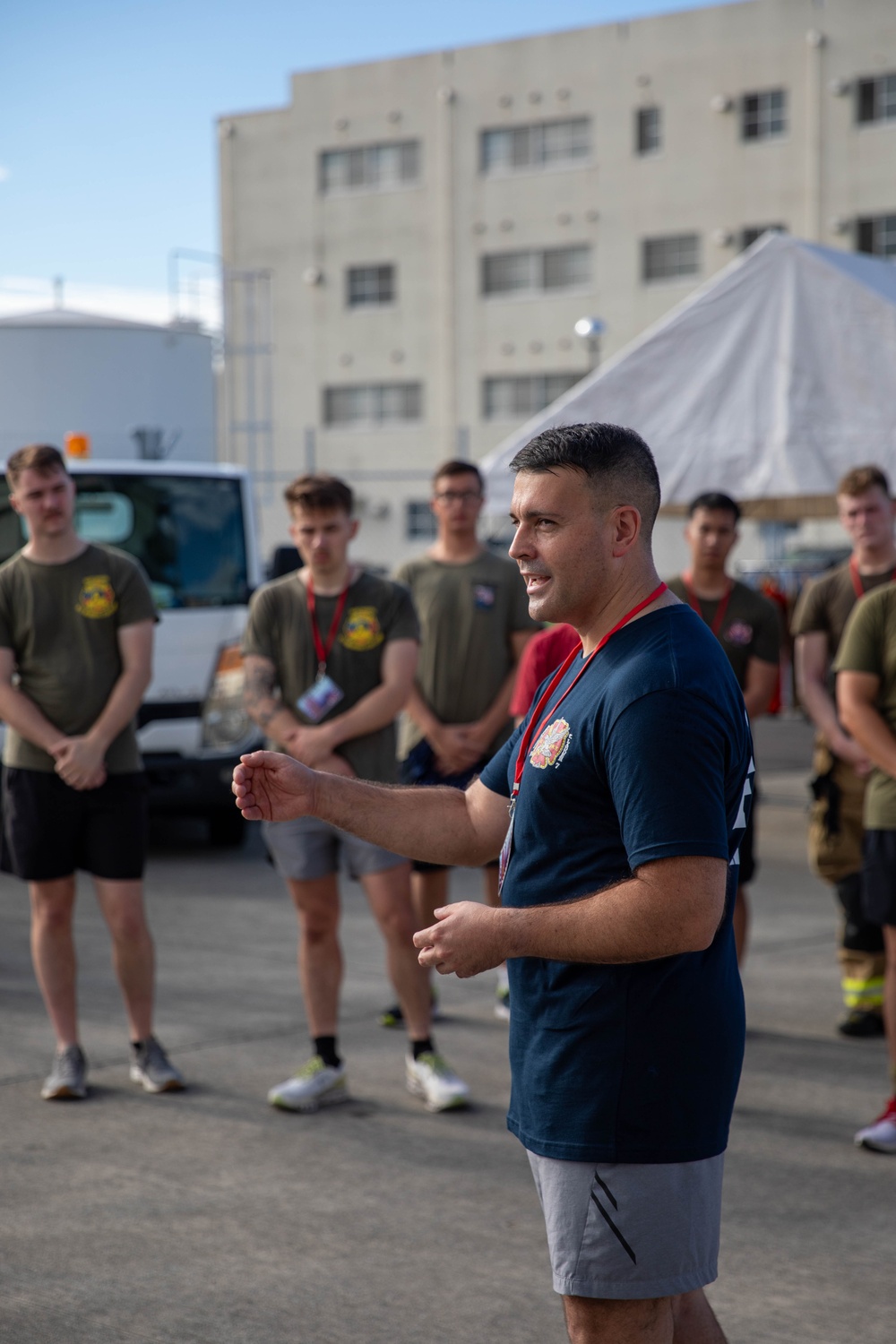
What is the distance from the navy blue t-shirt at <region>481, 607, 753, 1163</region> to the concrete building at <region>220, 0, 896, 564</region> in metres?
31.2

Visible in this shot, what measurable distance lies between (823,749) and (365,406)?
34.6 metres

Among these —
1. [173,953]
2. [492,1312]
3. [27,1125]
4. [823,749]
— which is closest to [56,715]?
[27,1125]

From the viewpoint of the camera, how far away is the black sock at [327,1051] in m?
5.27

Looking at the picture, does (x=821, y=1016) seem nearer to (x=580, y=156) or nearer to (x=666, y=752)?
(x=666, y=752)

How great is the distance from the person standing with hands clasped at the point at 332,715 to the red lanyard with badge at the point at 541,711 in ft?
8.79

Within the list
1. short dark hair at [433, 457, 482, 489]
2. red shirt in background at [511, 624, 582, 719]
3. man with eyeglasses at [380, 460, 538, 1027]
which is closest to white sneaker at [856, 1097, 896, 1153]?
red shirt in background at [511, 624, 582, 719]

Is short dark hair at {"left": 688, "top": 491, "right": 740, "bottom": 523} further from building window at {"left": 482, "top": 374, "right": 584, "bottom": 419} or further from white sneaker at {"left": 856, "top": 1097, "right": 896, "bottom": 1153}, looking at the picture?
building window at {"left": 482, "top": 374, "right": 584, "bottom": 419}

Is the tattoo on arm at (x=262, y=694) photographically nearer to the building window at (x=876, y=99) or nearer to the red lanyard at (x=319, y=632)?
the red lanyard at (x=319, y=632)

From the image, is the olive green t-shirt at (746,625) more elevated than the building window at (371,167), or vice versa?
the building window at (371,167)

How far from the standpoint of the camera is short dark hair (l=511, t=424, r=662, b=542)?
7.81ft

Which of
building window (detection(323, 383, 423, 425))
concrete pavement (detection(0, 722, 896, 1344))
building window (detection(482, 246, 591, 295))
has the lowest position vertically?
concrete pavement (detection(0, 722, 896, 1344))

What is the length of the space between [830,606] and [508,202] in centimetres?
3353

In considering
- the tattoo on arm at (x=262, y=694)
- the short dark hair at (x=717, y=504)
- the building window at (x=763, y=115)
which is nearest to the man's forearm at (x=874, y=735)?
the short dark hair at (x=717, y=504)

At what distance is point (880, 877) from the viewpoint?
470cm
